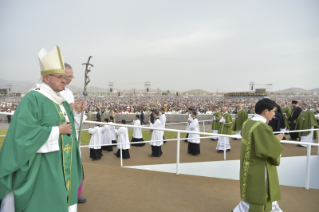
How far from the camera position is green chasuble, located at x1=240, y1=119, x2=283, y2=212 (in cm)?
246

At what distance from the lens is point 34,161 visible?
5.77ft

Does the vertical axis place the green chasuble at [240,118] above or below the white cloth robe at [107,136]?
above

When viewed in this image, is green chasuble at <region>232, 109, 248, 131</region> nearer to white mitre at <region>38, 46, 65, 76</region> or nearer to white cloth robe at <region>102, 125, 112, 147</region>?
white cloth robe at <region>102, 125, 112, 147</region>

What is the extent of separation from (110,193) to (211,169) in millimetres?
4845

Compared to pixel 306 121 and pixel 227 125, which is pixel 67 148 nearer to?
pixel 227 125

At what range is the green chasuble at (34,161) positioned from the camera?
64.4 inches

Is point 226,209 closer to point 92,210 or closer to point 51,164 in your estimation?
point 92,210

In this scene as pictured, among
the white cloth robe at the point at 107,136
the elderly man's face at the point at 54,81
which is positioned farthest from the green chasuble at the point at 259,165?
the white cloth robe at the point at 107,136

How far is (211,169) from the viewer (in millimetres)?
7297

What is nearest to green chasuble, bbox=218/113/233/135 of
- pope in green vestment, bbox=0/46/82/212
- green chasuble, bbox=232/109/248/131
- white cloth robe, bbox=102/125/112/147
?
green chasuble, bbox=232/109/248/131

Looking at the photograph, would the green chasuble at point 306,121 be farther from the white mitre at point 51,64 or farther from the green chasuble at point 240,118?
the white mitre at point 51,64

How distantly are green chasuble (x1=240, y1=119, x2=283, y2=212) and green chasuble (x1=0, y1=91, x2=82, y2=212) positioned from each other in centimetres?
215

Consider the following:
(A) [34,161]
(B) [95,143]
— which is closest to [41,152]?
(A) [34,161]

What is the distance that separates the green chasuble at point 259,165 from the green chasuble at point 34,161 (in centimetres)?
215
